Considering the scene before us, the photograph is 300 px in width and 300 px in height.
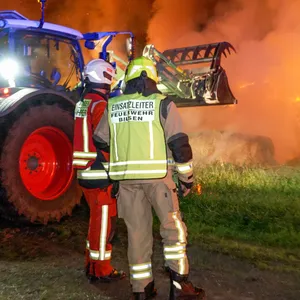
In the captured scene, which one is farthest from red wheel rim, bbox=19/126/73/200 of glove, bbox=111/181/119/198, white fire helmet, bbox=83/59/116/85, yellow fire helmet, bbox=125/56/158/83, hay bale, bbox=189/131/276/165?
hay bale, bbox=189/131/276/165

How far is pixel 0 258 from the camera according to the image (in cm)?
434

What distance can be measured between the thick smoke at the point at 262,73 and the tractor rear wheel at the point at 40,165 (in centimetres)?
540

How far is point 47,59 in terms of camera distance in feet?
19.4

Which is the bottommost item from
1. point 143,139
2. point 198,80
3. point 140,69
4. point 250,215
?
point 250,215

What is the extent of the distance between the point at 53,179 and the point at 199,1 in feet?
34.8

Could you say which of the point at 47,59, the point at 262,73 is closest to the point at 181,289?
the point at 47,59

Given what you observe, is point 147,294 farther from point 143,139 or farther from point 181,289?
point 143,139

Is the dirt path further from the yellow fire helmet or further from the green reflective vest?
the yellow fire helmet

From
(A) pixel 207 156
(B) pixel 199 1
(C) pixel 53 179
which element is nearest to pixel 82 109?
(C) pixel 53 179

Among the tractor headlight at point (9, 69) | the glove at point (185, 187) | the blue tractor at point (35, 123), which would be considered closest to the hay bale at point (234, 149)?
the blue tractor at point (35, 123)

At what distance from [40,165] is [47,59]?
137cm

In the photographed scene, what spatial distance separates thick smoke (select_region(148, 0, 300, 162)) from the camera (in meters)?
A: 10.1

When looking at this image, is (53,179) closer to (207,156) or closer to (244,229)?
(244,229)

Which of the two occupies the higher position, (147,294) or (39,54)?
(39,54)
